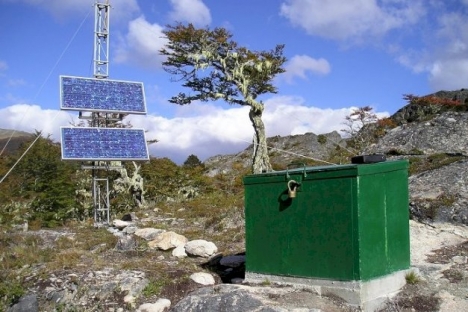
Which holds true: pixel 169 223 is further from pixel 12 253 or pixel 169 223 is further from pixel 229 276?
pixel 229 276

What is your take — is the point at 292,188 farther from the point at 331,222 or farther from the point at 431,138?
the point at 431,138

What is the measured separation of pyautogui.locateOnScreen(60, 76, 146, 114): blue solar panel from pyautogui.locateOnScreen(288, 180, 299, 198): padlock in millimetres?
9676

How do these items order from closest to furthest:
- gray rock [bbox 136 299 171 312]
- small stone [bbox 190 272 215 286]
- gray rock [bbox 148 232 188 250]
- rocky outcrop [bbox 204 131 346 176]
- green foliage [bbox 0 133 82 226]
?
gray rock [bbox 136 299 171 312]
small stone [bbox 190 272 215 286]
gray rock [bbox 148 232 188 250]
green foliage [bbox 0 133 82 226]
rocky outcrop [bbox 204 131 346 176]

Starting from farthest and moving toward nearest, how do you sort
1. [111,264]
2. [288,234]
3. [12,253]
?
[12,253]
[111,264]
[288,234]

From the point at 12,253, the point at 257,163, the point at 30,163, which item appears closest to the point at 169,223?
the point at 257,163

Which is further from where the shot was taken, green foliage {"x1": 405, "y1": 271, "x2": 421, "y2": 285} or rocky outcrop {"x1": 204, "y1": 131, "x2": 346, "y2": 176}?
rocky outcrop {"x1": 204, "y1": 131, "x2": 346, "y2": 176}

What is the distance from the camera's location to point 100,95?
15.2 metres

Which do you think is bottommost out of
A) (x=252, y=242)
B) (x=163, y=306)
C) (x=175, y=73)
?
(x=163, y=306)

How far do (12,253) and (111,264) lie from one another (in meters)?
2.10

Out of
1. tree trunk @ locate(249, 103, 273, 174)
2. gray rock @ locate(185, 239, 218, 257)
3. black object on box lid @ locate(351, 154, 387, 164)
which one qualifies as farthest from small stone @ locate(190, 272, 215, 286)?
tree trunk @ locate(249, 103, 273, 174)

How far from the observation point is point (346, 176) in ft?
19.0

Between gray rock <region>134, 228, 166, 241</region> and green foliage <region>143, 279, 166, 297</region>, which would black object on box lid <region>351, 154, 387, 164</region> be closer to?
green foliage <region>143, 279, 166, 297</region>

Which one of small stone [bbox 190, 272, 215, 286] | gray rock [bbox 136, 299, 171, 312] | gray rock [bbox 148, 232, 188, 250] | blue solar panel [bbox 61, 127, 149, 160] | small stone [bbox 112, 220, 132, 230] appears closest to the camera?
gray rock [bbox 136, 299, 171, 312]

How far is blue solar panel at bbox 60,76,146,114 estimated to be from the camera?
14.6 meters
